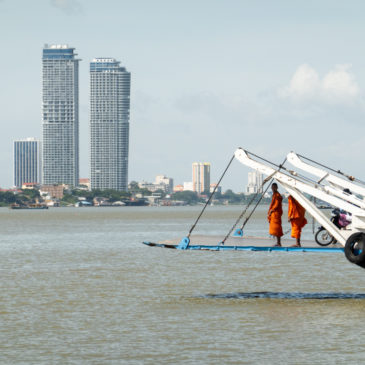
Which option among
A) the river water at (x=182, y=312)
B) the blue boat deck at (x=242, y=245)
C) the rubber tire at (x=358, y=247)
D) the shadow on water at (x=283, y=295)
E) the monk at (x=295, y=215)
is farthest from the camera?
the shadow on water at (x=283, y=295)

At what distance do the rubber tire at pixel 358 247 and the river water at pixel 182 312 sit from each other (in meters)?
1.31

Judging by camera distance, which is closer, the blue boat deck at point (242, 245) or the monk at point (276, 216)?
the blue boat deck at point (242, 245)

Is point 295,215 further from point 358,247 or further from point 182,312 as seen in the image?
point 182,312

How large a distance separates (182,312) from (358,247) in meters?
4.61

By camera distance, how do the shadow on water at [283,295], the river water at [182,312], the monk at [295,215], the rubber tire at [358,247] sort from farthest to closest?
1. the shadow on water at [283,295]
2. the monk at [295,215]
3. the rubber tire at [358,247]
4. the river water at [182,312]

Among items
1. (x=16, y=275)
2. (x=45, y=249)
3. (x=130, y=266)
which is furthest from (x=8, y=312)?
(x=45, y=249)

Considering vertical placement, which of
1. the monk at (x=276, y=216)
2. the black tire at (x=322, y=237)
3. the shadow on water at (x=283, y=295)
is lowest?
the shadow on water at (x=283, y=295)

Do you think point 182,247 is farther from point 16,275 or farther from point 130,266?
point 130,266

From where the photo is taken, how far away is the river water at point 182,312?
17578 mm

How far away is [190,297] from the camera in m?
27.2

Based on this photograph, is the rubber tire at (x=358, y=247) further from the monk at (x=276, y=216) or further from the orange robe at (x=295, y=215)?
the monk at (x=276, y=216)

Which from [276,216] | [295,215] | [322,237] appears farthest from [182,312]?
[322,237]

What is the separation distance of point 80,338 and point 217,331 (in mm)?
2923

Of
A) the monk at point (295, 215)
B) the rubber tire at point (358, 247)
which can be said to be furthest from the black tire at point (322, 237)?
the rubber tire at point (358, 247)
